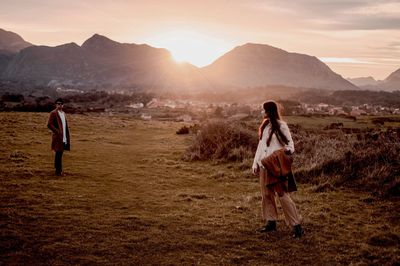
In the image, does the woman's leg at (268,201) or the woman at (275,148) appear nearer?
the woman at (275,148)

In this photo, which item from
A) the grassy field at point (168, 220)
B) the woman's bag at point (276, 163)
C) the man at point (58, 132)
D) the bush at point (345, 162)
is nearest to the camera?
the grassy field at point (168, 220)

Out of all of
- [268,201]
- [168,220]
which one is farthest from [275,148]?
[168,220]

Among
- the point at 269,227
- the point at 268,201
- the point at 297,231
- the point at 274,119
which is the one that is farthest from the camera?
the point at 269,227

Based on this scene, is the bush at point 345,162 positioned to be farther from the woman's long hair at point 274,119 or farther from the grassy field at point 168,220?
the woman's long hair at point 274,119

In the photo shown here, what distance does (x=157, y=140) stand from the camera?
2672 centimetres

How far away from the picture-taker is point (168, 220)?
27.8 feet

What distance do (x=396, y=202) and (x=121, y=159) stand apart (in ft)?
37.2

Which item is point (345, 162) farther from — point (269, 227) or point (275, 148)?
point (275, 148)

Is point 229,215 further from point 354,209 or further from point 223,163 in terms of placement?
point 223,163

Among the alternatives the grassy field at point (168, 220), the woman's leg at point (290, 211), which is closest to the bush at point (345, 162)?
the grassy field at point (168, 220)

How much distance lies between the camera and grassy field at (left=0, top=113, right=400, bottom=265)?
6504mm

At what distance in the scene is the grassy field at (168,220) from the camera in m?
6.50

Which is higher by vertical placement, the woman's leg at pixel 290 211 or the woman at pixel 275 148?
the woman at pixel 275 148

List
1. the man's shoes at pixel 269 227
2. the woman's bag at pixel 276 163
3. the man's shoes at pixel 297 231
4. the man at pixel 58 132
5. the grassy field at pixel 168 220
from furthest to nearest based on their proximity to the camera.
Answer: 1. the man at pixel 58 132
2. the man's shoes at pixel 269 227
3. the man's shoes at pixel 297 231
4. the woman's bag at pixel 276 163
5. the grassy field at pixel 168 220
